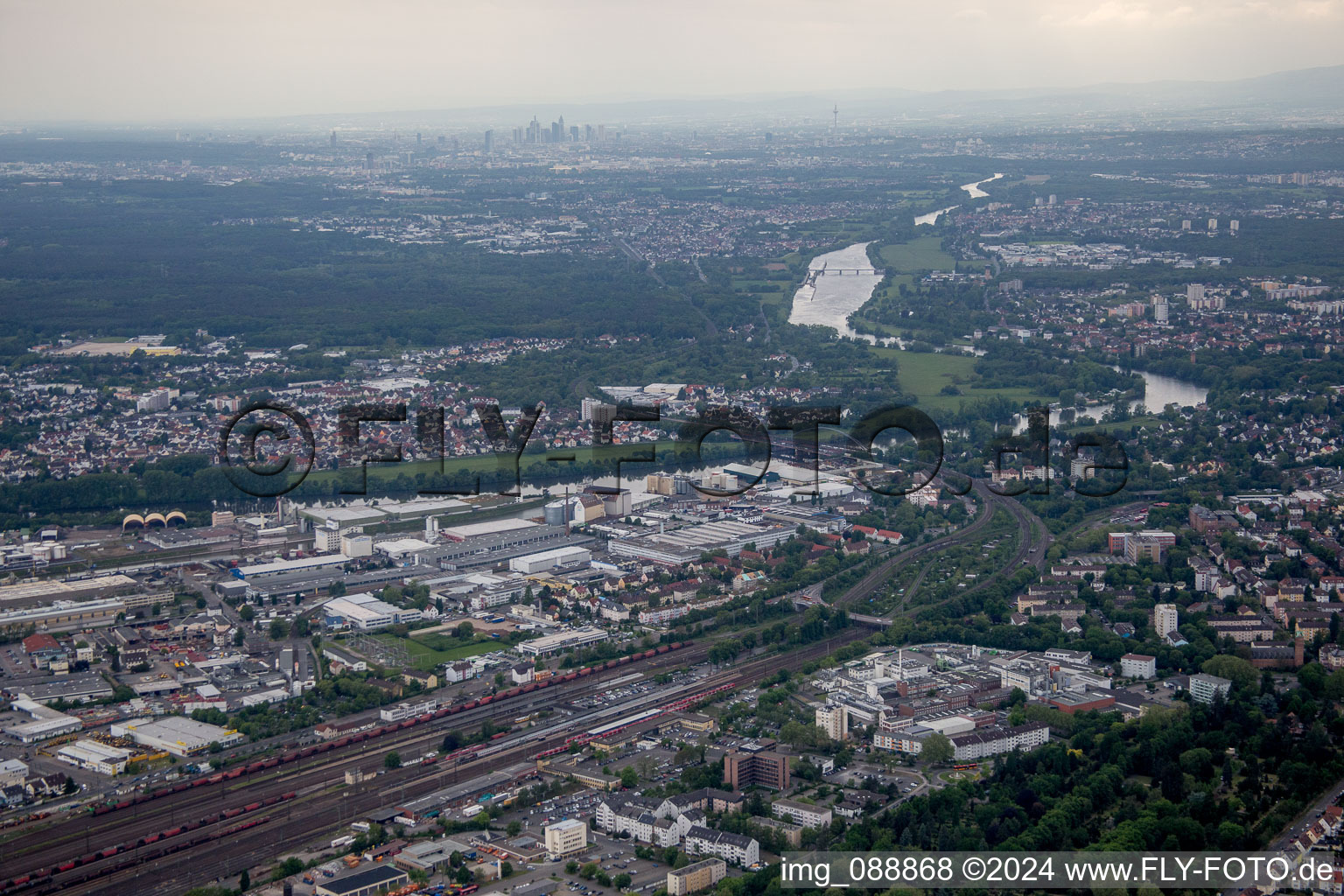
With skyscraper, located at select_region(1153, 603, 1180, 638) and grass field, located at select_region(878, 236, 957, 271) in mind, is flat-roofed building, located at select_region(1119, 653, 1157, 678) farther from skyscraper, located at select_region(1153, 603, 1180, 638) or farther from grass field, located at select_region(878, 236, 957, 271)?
grass field, located at select_region(878, 236, 957, 271)

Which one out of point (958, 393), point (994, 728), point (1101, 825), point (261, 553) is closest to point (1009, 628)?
point (994, 728)

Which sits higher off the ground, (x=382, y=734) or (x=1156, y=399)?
(x=1156, y=399)

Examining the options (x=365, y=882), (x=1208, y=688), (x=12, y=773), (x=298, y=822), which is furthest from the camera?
(x=1208, y=688)

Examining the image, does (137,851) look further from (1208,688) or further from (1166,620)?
(1166,620)

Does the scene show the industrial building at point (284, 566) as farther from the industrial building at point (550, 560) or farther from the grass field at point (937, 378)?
the grass field at point (937, 378)

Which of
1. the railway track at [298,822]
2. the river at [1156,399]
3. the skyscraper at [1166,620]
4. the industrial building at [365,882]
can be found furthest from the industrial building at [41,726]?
the river at [1156,399]

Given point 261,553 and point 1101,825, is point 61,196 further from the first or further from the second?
point 1101,825

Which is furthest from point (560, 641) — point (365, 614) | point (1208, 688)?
point (1208, 688)
